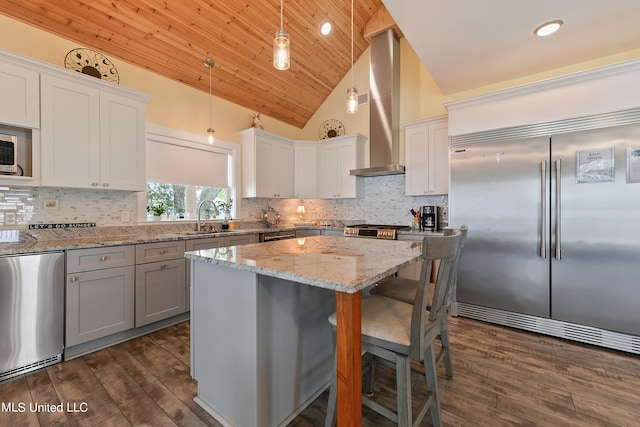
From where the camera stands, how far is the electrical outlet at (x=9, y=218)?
2307mm

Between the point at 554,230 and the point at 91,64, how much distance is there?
16.1ft

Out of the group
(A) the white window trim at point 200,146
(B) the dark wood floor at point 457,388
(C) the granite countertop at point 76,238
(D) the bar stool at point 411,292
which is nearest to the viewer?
(B) the dark wood floor at point 457,388

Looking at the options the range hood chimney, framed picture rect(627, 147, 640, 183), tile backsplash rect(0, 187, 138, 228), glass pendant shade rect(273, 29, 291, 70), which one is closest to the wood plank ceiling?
the range hood chimney

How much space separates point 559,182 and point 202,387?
3386mm

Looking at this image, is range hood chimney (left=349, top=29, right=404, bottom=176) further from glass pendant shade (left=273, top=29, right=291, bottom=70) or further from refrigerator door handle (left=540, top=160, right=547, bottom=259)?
glass pendant shade (left=273, top=29, right=291, bottom=70)

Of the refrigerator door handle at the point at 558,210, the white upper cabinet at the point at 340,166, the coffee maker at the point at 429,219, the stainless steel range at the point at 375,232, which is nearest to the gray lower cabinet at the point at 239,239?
the stainless steel range at the point at 375,232

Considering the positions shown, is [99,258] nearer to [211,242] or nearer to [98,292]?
[98,292]

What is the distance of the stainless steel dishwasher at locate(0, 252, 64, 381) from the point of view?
6.15ft

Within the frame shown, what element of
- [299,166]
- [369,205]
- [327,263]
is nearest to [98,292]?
[327,263]

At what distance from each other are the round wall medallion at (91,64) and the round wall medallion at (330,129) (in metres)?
3.19

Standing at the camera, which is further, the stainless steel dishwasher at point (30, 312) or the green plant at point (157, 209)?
the green plant at point (157, 209)

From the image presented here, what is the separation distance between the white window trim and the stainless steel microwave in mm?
1040

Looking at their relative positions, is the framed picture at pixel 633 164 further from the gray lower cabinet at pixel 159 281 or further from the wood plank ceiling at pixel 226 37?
the gray lower cabinet at pixel 159 281

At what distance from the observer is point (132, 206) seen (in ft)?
10.1
